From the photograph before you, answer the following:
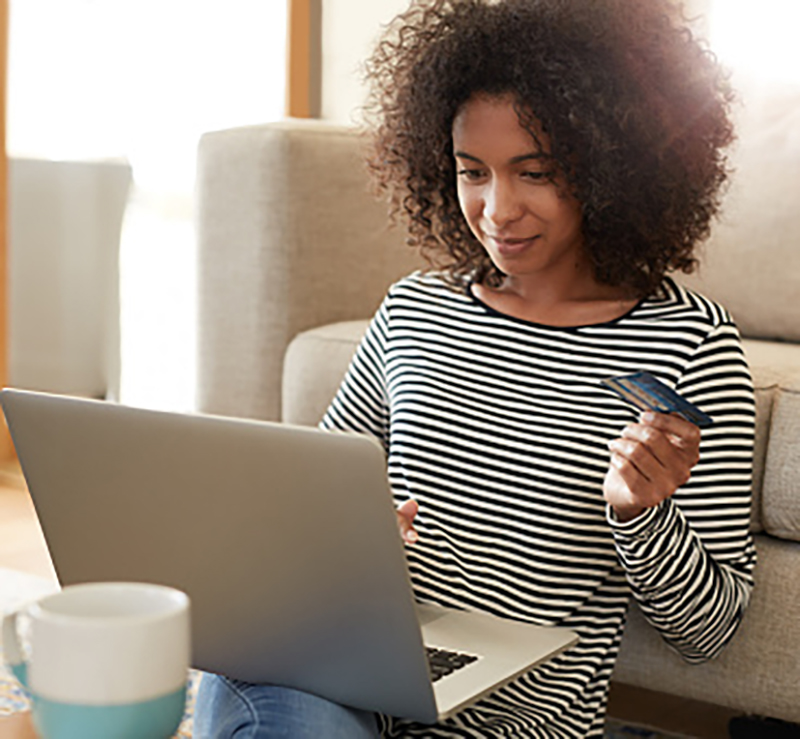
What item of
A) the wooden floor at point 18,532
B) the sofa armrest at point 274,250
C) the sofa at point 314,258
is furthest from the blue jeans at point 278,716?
the wooden floor at point 18,532

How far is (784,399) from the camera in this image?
1382 millimetres

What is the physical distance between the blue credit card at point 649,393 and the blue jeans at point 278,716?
11.1 inches

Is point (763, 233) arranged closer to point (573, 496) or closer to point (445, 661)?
point (573, 496)

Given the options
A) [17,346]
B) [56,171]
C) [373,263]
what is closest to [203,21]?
[56,171]

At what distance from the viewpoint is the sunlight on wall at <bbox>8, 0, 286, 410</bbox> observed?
9.64ft

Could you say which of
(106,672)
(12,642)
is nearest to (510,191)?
(12,642)

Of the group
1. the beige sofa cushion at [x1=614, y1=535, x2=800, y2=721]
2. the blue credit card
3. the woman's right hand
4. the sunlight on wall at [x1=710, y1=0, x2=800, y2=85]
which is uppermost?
the sunlight on wall at [x1=710, y1=0, x2=800, y2=85]

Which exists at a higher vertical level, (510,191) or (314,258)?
(510,191)

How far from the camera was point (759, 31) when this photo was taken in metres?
2.50

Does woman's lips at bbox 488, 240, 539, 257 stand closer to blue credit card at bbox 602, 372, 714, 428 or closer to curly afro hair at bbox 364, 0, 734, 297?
curly afro hair at bbox 364, 0, 734, 297

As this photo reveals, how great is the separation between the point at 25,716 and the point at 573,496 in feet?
1.67

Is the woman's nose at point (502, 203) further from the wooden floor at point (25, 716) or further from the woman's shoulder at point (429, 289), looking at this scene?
the wooden floor at point (25, 716)

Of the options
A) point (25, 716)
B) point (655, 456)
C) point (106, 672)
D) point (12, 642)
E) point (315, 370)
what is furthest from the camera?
point (315, 370)

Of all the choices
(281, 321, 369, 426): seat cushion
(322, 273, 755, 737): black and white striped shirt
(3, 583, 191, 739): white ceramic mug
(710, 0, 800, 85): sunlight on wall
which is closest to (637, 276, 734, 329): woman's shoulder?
(322, 273, 755, 737): black and white striped shirt
